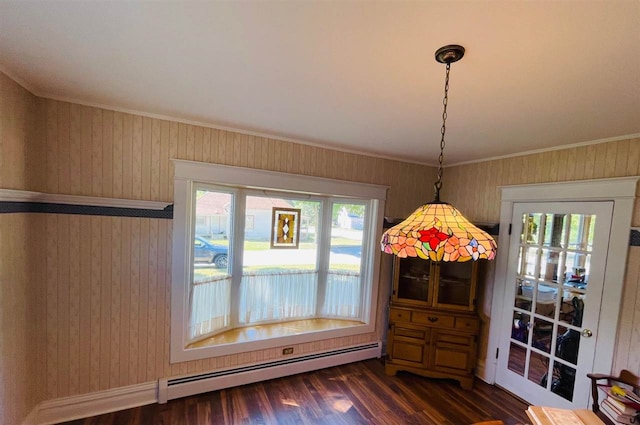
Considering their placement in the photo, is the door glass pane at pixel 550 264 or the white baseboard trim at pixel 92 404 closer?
the white baseboard trim at pixel 92 404

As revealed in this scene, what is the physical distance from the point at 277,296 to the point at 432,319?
1.72 meters

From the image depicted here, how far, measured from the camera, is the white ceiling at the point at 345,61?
964mm

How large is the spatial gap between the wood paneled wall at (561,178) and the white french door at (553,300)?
0.49 feet

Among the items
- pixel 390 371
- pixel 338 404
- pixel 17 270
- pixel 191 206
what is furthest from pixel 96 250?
pixel 390 371

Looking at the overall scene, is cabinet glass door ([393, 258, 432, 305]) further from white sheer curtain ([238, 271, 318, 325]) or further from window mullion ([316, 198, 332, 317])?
white sheer curtain ([238, 271, 318, 325])

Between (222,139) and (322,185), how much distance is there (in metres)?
1.08

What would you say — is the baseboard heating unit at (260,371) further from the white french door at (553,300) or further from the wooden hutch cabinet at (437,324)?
the white french door at (553,300)

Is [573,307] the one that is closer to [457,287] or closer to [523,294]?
[523,294]

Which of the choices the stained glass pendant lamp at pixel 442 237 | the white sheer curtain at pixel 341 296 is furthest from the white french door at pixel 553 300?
the stained glass pendant lamp at pixel 442 237

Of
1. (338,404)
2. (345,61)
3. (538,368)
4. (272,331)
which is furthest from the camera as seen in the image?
(272,331)

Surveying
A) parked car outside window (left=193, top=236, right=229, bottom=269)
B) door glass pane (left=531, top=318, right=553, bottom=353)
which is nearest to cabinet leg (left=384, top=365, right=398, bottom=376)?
door glass pane (left=531, top=318, right=553, bottom=353)

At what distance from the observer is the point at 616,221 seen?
6.71ft

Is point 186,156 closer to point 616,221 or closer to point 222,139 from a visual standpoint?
point 222,139

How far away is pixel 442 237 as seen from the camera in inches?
42.0
